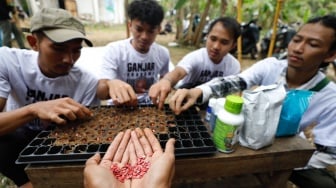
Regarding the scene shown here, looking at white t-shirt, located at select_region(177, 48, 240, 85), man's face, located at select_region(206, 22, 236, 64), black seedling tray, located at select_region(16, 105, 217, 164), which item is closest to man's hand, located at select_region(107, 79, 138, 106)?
black seedling tray, located at select_region(16, 105, 217, 164)

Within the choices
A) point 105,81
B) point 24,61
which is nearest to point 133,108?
point 105,81

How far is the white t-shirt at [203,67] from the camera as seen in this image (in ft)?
7.14

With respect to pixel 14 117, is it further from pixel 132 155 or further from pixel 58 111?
pixel 132 155

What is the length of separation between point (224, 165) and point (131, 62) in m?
1.45

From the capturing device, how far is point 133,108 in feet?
4.53

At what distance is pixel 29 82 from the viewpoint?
147 centimetres

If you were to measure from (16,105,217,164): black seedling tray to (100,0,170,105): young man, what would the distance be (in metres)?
0.65

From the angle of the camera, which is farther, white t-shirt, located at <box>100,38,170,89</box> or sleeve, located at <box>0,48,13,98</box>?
white t-shirt, located at <box>100,38,170,89</box>

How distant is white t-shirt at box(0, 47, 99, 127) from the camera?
140 cm

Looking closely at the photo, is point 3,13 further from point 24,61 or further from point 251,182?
point 251,182

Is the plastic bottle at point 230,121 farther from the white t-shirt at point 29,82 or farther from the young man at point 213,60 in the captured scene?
the white t-shirt at point 29,82

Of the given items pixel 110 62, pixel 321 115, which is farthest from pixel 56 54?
pixel 321 115

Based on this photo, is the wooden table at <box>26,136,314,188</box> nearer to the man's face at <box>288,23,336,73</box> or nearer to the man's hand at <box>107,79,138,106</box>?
the man's hand at <box>107,79,138,106</box>

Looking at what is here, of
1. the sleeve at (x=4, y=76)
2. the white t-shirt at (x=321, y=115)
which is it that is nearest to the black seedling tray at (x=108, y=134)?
the white t-shirt at (x=321, y=115)
